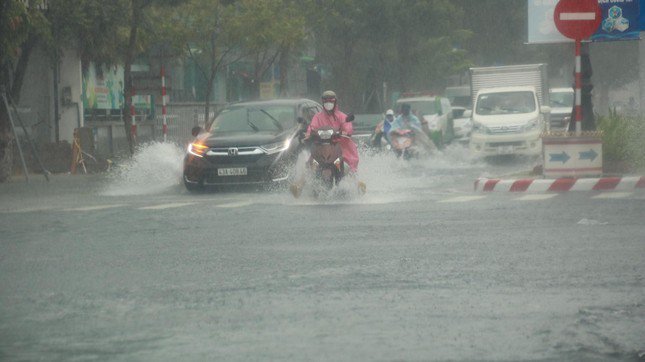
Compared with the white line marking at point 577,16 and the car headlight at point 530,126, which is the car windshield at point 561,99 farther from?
the white line marking at point 577,16

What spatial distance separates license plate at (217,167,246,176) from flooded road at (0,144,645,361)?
3.33 m

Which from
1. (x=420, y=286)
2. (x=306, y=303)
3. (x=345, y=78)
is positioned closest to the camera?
(x=306, y=303)

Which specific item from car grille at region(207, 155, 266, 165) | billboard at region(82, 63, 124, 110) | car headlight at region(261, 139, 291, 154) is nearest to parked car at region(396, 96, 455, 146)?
billboard at region(82, 63, 124, 110)

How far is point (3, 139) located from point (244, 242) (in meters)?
15.4

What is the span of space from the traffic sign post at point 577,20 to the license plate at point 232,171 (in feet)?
18.3

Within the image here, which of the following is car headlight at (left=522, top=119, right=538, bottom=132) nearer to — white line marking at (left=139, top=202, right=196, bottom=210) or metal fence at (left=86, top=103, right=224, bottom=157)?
metal fence at (left=86, top=103, right=224, bottom=157)

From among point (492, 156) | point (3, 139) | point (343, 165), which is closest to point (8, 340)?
point (343, 165)

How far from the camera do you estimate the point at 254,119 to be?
76.3 ft

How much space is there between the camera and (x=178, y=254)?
12.0m

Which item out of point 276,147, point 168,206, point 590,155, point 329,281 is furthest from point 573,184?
point 329,281

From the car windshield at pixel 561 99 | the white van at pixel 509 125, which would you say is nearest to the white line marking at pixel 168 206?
the white van at pixel 509 125

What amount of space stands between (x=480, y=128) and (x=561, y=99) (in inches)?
412

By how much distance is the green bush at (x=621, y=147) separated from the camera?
2294 centimetres

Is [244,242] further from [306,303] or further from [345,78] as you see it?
[345,78]
